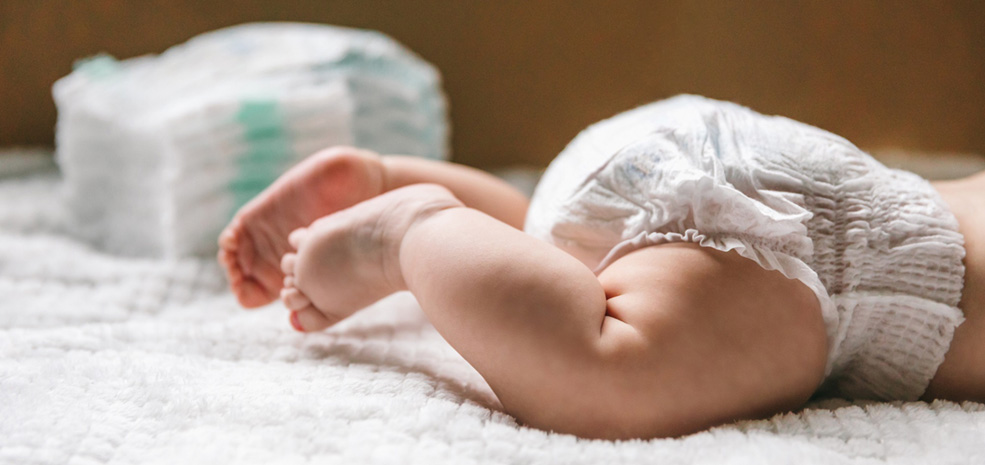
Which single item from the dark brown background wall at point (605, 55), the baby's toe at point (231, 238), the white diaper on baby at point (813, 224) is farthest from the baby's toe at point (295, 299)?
the dark brown background wall at point (605, 55)

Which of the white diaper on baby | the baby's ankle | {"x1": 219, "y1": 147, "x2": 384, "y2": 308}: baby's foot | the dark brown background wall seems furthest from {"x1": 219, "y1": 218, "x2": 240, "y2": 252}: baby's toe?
the dark brown background wall

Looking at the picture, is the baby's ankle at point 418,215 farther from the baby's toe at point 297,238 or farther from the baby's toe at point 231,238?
the baby's toe at point 231,238

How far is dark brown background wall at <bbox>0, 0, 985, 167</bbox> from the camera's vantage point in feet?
4.22

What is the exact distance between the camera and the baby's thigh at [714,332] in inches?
18.9

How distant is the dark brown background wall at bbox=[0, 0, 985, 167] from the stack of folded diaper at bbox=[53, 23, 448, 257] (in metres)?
0.24

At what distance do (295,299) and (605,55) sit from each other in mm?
972

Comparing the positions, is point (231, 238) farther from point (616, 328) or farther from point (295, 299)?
point (616, 328)

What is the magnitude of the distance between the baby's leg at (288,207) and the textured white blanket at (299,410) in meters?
0.05

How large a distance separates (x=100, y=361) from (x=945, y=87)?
53.7 inches

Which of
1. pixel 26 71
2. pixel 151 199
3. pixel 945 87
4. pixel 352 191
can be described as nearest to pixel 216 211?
pixel 151 199

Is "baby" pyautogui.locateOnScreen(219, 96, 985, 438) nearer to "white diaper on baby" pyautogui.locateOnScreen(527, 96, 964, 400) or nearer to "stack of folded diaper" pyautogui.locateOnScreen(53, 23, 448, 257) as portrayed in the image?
"white diaper on baby" pyautogui.locateOnScreen(527, 96, 964, 400)

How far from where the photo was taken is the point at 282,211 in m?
0.73

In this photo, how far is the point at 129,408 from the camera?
48cm

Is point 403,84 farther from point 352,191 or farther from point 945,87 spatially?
point 945,87
